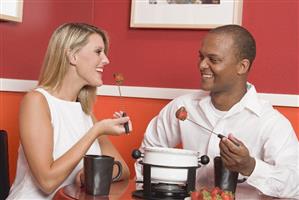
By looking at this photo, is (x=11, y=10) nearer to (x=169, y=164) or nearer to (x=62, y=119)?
(x=62, y=119)

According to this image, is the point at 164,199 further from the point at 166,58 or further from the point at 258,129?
the point at 166,58

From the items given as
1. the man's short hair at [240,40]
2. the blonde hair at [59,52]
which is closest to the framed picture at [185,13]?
the man's short hair at [240,40]

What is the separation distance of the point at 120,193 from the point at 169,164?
7.9 inches

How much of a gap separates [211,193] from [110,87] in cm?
156

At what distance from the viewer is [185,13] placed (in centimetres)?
284

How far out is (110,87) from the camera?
297 cm

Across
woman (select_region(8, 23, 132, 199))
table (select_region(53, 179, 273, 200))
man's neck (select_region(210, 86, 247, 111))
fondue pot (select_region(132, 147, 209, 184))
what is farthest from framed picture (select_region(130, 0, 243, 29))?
fondue pot (select_region(132, 147, 209, 184))

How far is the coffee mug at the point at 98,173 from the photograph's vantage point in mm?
1681

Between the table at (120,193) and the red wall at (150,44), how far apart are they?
0.76 m

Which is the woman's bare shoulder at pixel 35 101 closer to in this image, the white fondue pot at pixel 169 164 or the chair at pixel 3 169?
the chair at pixel 3 169

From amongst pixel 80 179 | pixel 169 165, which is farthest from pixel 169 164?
pixel 80 179


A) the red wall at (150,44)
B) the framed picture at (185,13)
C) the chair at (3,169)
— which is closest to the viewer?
the chair at (3,169)

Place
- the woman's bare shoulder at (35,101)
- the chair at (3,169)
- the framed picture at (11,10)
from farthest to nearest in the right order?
1. the framed picture at (11,10)
2. the chair at (3,169)
3. the woman's bare shoulder at (35,101)

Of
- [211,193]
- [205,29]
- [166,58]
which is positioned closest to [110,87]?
[166,58]
